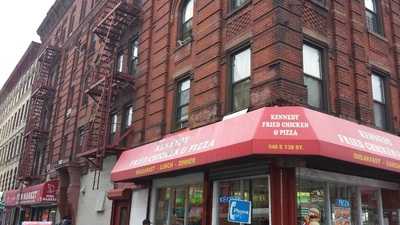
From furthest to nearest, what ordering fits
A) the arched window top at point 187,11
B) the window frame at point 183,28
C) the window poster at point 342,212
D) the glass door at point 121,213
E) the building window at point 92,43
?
the building window at point 92,43 < the glass door at point 121,213 < the arched window top at point 187,11 < the window frame at point 183,28 < the window poster at point 342,212

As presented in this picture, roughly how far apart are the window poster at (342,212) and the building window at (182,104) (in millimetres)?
5357

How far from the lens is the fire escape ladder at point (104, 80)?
55.0 feet

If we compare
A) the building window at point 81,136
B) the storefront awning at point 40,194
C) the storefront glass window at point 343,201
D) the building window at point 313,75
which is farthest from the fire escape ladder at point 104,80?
the storefront glass window at point 343,201

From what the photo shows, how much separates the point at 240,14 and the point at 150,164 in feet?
16.6

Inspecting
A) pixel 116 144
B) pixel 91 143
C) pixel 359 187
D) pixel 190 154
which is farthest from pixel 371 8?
pixel 91 143

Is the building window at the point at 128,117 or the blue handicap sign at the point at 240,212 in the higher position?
the building window at the point at 128,117

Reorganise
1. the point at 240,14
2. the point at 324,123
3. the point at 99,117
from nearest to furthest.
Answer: the point at 324,123 → the point at 240,14 → the point at 99,117

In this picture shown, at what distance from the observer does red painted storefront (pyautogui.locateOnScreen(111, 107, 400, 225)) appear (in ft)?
29.7

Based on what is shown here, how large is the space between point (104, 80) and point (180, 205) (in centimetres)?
662

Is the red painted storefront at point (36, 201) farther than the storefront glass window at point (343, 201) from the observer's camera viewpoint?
Yes

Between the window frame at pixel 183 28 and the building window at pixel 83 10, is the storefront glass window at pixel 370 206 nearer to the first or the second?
the window frame at pixel 183 28

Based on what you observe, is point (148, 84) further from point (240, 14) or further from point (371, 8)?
point (371, 8)

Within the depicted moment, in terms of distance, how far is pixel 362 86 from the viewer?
12250 millimetres

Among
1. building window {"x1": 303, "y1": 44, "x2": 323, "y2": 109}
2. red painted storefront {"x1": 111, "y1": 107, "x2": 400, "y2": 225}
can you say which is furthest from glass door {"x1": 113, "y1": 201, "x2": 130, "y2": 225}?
building window {"x1": 303, "y1": 44, "x2": 323, "y2": 109}
